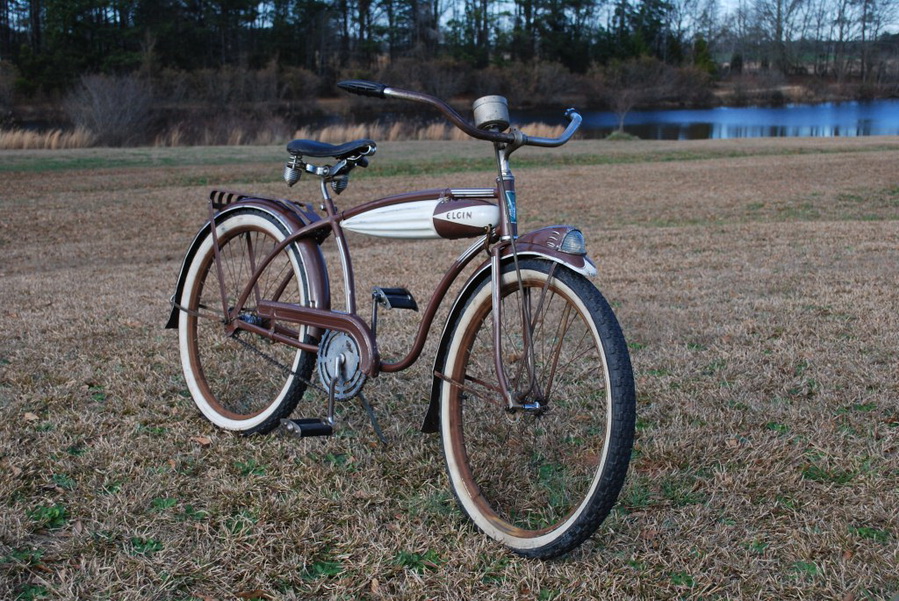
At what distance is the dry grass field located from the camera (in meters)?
2.51

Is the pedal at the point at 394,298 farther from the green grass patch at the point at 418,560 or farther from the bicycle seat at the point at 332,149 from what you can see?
the green grass patch at the point at 418,560

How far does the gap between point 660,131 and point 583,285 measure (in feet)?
128

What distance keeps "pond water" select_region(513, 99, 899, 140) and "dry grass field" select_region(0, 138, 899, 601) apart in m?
31.8

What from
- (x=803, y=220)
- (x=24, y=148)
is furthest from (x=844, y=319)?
(x=24, y=148)

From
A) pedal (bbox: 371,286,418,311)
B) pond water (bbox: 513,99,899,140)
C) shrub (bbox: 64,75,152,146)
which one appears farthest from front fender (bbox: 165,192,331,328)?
pond water (bbox: 513,99,899,140)

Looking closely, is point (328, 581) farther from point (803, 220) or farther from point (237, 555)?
point (803, 220)

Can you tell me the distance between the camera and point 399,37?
76312mm

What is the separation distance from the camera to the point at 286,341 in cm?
336

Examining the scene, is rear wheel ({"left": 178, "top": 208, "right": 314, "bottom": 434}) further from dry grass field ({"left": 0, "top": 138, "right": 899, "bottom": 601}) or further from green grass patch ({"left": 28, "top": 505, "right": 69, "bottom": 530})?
green grass patch ({"left": 28, "top": 505, "right": 69, "bottom": 530})

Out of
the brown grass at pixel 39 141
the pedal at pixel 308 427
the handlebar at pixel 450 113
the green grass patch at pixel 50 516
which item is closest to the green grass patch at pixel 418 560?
the pedal at pixel 308 427

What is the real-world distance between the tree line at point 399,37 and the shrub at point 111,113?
611 inches

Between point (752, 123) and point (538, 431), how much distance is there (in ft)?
149

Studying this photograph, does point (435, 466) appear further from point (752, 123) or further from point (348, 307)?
point (752, 123)

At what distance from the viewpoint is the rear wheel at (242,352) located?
134 inches
